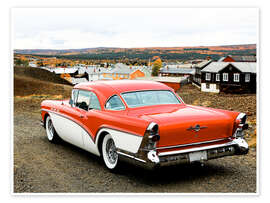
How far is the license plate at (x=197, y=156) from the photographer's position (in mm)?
4135

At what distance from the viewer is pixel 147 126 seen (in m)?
3.89

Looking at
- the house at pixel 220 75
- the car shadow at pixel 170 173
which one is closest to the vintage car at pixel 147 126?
the car shadow at pixel 170 173

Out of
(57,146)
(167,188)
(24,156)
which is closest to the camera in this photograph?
(167,188)

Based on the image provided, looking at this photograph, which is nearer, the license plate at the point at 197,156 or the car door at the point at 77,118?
the license plate at the point at 197,156

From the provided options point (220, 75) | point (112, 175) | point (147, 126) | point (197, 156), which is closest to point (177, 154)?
point (197, 156)

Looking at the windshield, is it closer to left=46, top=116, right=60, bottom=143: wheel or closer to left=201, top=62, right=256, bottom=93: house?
left=46, top=116, right=60, bottom=143: wheel

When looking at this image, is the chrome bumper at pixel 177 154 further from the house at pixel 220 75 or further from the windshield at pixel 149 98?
the house at pixel 220 75

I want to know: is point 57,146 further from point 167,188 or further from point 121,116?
point 167,188

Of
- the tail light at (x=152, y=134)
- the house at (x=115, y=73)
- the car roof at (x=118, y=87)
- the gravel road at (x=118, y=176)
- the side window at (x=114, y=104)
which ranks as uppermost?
the house at (x=115, y=73)

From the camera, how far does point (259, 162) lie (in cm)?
467

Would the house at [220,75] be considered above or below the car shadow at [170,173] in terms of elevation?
above

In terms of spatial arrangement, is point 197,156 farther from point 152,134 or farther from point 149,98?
point 149,98
